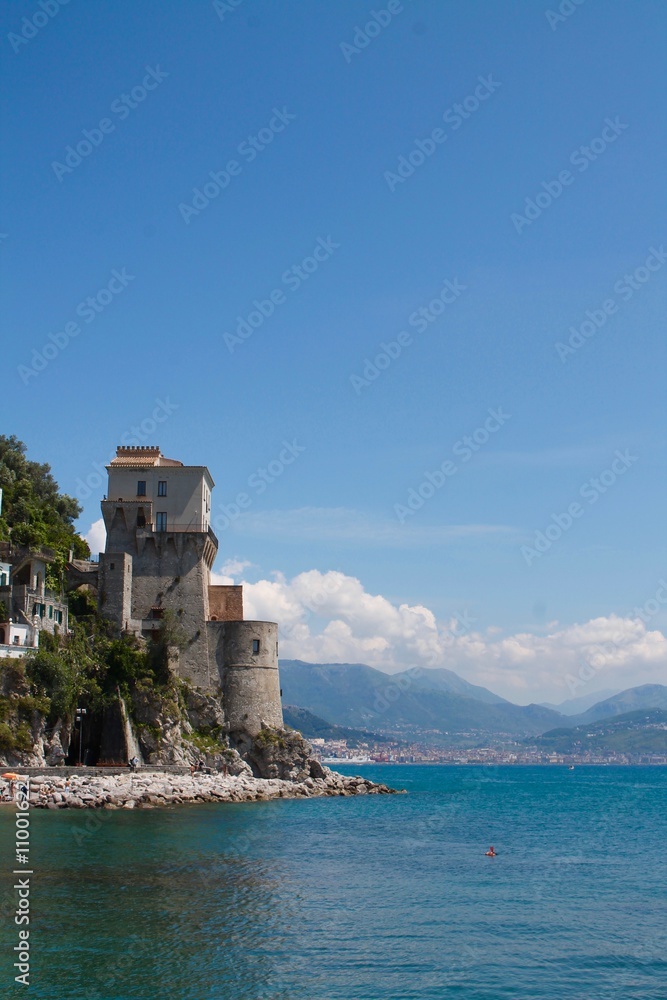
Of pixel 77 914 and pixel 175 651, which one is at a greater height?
pixel 175 651

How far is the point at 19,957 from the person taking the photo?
19484mm

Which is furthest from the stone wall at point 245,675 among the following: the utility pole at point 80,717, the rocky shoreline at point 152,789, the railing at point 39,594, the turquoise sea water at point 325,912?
the turquoise sea water at point 325,912

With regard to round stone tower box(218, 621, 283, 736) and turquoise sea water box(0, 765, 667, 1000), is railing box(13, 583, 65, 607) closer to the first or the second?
round stone tower box(218, 621, 283, 736)

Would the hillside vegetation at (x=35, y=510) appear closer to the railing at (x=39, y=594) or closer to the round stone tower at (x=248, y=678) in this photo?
the railing at (x=39, y=594)

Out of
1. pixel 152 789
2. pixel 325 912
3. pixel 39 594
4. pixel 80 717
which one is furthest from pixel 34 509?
pixel 325 912

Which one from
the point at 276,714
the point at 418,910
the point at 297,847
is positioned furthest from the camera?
the point at 276,714

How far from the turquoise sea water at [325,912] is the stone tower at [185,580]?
54.6ft

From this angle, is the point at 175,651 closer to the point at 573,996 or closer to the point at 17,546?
the point at 17,546

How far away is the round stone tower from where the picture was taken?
60469 millimetres

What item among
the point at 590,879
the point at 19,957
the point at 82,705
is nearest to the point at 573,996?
the point at 19,957

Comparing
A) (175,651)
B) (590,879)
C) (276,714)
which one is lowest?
(590,879)

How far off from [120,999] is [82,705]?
122ft

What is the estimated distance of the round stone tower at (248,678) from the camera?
60.5 metres

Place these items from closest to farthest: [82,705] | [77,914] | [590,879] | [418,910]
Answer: [77,914], [418,910], [590,879], [82,705]
